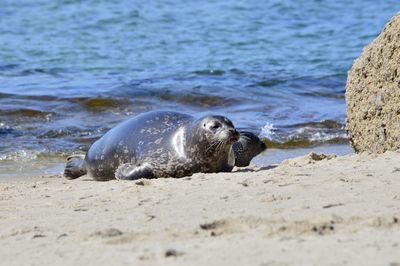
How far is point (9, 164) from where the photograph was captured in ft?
25.8

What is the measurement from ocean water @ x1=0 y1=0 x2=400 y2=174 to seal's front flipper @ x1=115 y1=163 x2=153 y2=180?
146 centimetres

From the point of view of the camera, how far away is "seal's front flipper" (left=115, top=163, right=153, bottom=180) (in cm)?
618

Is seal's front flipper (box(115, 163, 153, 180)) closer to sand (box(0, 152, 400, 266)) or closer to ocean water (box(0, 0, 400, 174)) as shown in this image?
sand (box(0, 152, 400, 266))

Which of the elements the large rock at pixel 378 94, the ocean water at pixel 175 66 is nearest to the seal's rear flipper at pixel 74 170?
the ocean water at pixel 175 66

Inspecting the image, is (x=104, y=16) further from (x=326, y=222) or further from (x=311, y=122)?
(x=326, y=222)

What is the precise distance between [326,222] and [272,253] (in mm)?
560

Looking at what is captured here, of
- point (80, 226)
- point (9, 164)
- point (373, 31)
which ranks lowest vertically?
point (373, 31)

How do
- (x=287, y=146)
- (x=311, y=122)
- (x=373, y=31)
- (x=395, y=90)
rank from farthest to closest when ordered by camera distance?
(x=373, y=31) < (x=311, y=122) < (x=287, y=146) < (x=395, y=90)

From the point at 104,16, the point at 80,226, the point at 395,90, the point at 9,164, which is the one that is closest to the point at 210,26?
the point at 104,16

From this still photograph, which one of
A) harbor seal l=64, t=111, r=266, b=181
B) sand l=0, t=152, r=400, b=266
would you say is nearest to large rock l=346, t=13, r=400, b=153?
sand l=0, t=152, r=400, b=266

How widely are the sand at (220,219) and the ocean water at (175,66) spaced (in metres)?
2.69

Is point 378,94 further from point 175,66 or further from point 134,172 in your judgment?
point 175,66

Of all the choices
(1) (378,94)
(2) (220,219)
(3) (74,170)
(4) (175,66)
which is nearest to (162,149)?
(3) (74,170)

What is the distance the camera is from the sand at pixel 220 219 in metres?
3.55
